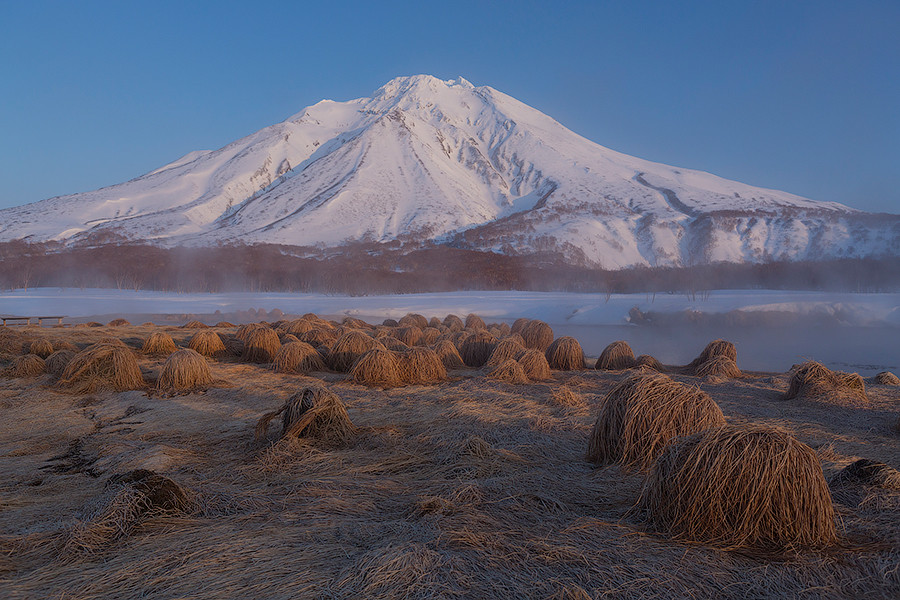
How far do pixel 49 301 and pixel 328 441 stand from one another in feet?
129

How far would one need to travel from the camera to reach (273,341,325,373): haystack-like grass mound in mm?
10484

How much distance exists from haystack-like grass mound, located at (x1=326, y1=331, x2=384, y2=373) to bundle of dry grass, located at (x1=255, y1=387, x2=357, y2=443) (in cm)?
528

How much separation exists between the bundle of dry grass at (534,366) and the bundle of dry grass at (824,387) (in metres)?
3.83

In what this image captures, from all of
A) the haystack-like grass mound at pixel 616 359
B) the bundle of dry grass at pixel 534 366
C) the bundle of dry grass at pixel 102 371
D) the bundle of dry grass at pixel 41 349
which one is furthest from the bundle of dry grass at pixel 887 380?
the bundle of dry grass at pixel 41 349

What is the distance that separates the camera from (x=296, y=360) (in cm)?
1056

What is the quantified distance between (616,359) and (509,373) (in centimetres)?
404

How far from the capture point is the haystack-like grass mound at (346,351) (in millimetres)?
10898

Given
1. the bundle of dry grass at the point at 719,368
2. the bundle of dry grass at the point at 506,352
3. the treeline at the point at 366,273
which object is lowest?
the bundle of dry grass at the point at 719,368

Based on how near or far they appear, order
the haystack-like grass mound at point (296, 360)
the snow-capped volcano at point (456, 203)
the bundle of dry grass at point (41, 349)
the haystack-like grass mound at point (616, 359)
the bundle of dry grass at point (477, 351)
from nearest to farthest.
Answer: the haystack-like grass mound at point (296, 360)
the bundle of dry grass at point (41, 349)
the haystack-like grass mound at point (616, 359)
the bundle of dry grass at point (477, 351)
the snow-capped volcano at point (456, 203)

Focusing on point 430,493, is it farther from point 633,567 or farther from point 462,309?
point 462,309

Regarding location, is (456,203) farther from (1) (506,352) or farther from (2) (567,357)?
(1) (506,352)

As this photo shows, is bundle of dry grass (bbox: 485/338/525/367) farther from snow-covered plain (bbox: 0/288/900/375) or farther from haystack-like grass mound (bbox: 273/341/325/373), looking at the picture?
snow-covered plain (bbox: 0/288/900/375)

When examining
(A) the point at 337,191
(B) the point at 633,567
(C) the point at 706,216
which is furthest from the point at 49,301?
(C) the point at 706,216

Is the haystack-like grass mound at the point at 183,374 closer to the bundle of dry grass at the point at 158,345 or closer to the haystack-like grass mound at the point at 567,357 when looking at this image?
the bundle of dry grass at the point at 158,345
